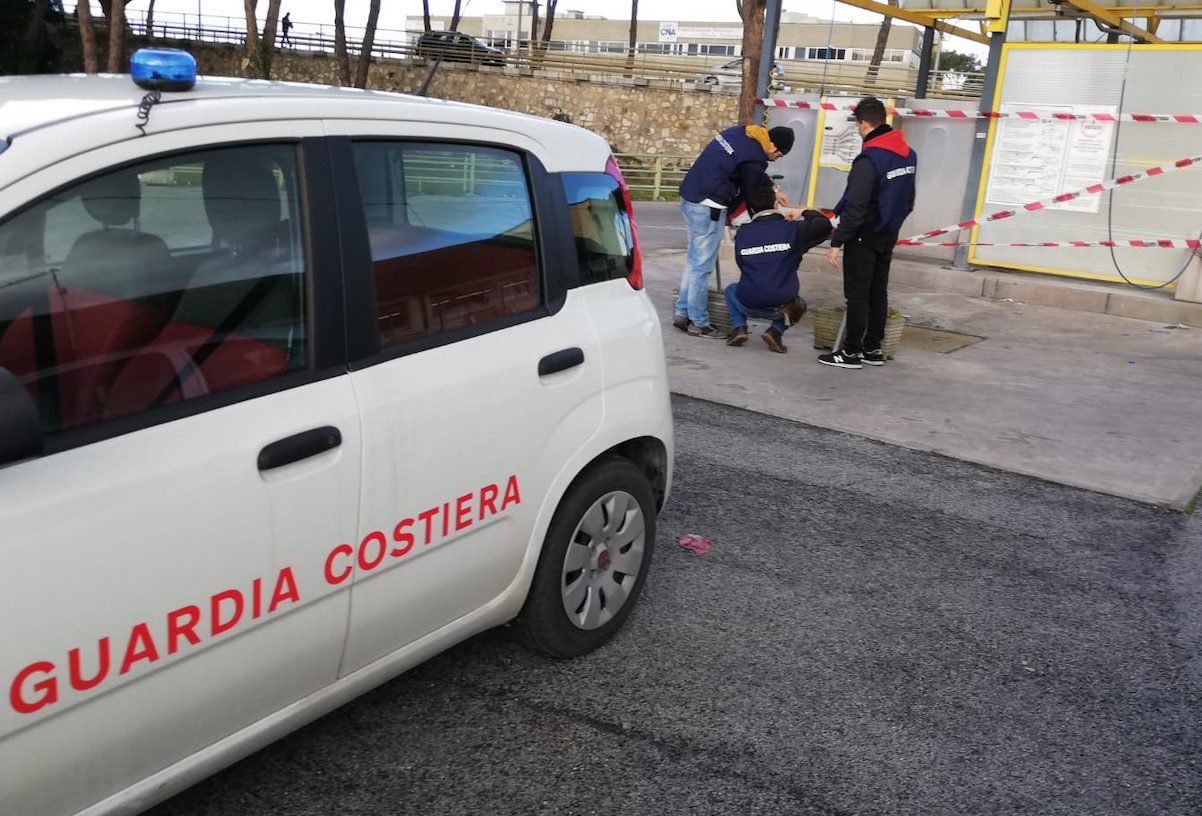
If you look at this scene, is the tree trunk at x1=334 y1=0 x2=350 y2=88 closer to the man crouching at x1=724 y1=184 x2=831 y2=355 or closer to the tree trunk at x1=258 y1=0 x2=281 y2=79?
the tree trunk at x1=258 y1=0 x2=281 y2=79

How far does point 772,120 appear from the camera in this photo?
1316 cm

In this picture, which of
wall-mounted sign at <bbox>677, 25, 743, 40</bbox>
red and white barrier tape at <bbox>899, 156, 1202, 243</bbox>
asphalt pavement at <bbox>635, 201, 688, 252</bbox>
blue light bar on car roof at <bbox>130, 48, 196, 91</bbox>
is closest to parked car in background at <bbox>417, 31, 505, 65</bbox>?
asphalt pavement at <bbox>635, 201, 688, 252</bbox>

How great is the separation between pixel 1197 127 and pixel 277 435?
1076 cm

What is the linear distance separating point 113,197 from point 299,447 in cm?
66

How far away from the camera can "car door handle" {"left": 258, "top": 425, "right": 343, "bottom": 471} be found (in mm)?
2430

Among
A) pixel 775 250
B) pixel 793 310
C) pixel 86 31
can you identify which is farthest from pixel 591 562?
pixel 86 31

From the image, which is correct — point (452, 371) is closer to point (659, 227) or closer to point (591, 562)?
point (591, 562)

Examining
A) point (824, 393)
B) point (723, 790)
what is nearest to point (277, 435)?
point (723, 790)

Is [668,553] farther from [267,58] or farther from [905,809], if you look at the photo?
[267,58]

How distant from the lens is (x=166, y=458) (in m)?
2.25

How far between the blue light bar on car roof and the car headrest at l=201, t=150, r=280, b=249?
0.76 ft

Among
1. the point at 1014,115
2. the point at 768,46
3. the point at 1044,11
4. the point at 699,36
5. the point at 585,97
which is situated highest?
the point at 699,36

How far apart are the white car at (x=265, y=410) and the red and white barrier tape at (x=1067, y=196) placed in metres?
9.12

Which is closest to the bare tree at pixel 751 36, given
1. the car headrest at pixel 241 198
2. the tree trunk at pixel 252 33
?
the tree trunk at pixel 252 33
